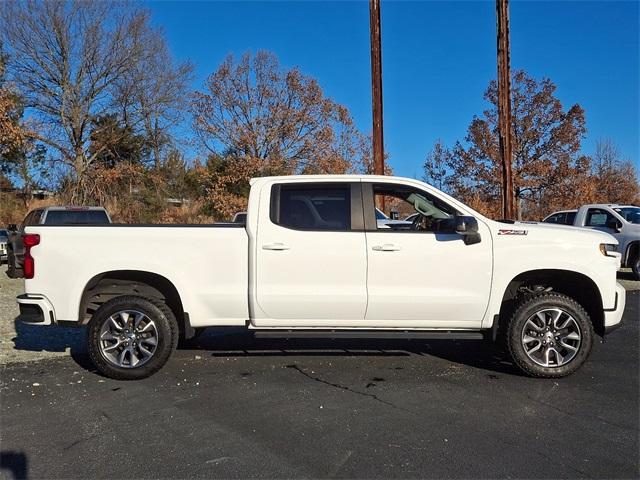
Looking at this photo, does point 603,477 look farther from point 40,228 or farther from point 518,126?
point 518,126

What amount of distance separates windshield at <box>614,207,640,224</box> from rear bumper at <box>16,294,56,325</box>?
1309 centimetres

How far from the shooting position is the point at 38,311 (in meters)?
5.07

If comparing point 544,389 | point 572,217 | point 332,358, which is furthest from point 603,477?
point 572,217

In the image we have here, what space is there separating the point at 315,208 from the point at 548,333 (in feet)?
8.31

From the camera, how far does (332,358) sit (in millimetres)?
5875

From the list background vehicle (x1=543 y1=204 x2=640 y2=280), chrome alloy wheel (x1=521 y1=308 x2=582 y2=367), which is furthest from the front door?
background vehicle (x1=543 y1=204 x2=640 y2=280)

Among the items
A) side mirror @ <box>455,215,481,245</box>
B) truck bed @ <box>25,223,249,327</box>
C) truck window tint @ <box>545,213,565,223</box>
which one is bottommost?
truck bed @ <box>25,223,249,327</box>

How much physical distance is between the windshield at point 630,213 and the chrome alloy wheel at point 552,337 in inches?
384

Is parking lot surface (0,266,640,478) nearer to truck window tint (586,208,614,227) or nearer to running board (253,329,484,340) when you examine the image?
running board (253,329,484,340)

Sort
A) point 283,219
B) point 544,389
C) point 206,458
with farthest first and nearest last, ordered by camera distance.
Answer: point 283,219, point 544,389, point 206,458

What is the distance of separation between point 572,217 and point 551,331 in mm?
10881

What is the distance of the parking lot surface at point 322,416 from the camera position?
338 centimetres

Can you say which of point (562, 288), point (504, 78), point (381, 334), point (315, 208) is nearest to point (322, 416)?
point (381, 334)

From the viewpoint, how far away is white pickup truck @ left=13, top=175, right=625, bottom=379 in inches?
197
